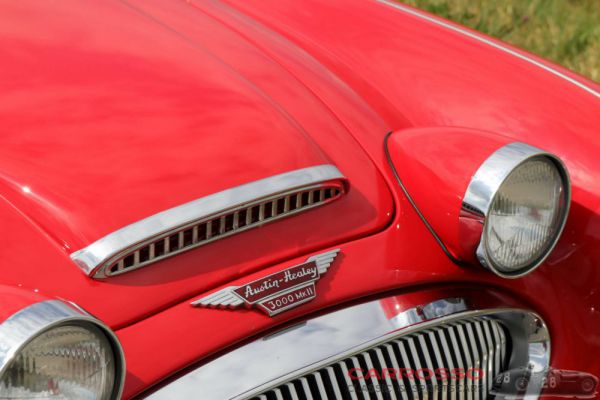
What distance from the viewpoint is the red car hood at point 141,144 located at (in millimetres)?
1300

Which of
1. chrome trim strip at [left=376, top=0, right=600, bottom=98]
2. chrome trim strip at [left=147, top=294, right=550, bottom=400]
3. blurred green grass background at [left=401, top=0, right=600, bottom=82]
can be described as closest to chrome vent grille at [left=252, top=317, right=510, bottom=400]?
chrome trim strip at [left=147, top=294, right=550, bottom=400]

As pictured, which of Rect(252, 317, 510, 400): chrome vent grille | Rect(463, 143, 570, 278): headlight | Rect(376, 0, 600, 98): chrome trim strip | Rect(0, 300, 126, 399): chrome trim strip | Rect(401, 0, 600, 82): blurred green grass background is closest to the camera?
Rect(0, 300, 126, 399): chrome trim strip

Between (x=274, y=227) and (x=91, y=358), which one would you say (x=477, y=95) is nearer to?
(x=274, y=227)

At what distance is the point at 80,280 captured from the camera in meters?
1.27

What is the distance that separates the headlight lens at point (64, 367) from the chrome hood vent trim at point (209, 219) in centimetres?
16

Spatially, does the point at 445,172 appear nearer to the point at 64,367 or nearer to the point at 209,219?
the point at 209,219

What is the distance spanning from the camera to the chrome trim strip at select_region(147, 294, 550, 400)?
1264mm

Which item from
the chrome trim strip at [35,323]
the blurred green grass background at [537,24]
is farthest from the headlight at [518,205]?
the blurred green grass background at [537,24]

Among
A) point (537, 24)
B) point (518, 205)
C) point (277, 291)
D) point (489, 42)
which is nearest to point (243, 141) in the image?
point (277, 291)

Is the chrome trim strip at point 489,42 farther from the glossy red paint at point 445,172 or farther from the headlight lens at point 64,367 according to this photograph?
the headlight lens at point 64,367

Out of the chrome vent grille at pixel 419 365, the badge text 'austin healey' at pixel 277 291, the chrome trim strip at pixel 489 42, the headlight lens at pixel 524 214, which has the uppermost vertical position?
the chrome trim strip at pixel 489 42

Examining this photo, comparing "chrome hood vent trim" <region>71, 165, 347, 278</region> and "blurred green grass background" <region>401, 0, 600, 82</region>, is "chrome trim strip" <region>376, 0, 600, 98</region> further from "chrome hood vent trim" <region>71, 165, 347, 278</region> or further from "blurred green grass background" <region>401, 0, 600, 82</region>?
"blurred green grass background" <region>401, 0, 600, 82</region>

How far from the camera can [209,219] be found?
1.35 meters

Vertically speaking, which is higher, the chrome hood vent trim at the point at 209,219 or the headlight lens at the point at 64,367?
the chrome hood vent trim at the point at 209,219
